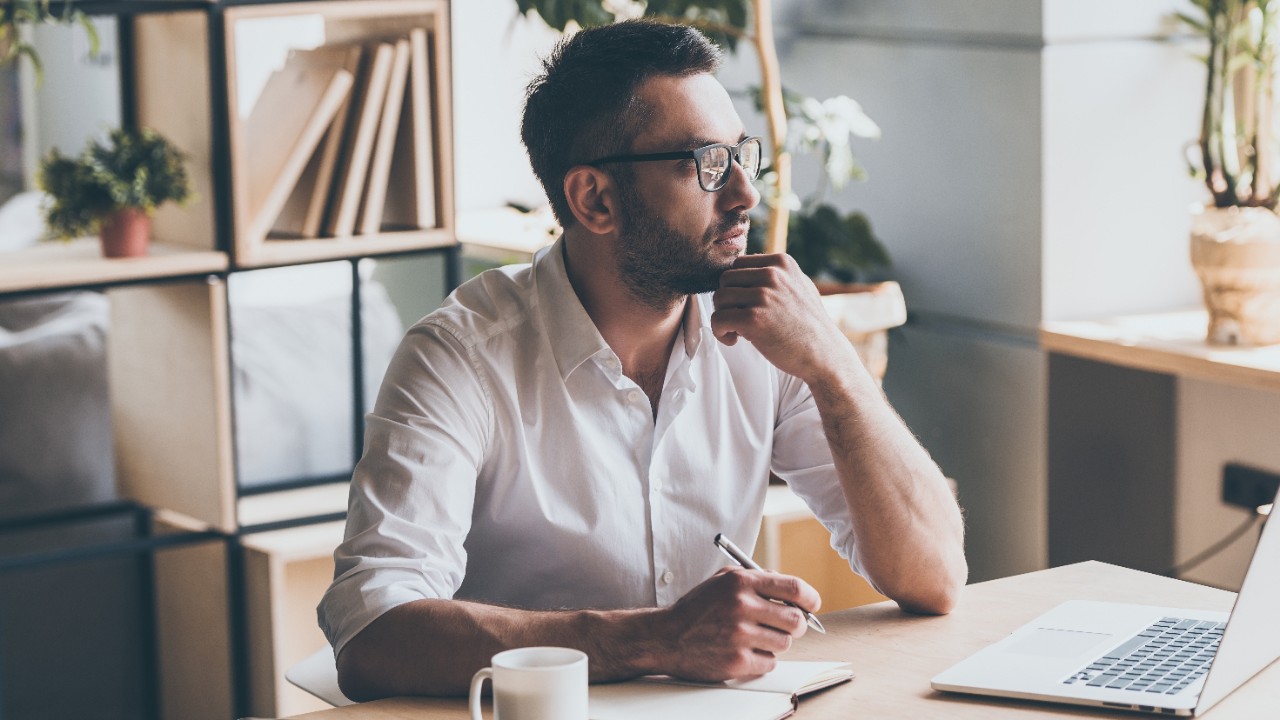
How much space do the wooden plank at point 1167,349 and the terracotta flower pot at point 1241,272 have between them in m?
0.04

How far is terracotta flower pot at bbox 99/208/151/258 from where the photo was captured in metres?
2.57

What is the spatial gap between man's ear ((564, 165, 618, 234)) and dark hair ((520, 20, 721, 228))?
0.8 inches

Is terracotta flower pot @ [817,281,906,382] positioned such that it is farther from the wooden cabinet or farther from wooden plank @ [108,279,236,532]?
wooden plank @ [108,279,236,532]

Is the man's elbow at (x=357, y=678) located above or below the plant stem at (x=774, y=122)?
below

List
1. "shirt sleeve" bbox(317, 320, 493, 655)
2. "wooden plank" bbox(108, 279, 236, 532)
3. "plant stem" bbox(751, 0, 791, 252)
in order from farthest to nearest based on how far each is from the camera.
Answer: "plant stem" bbox(751, 0, 791, 252)
"wooden plank" bbox(108, 279, 236, 532)
"shirt sleeve" bbox(317, 320, 493, 655)

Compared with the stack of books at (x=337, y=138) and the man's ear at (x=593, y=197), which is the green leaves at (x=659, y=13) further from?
the man's ear at (x=593, y=197)

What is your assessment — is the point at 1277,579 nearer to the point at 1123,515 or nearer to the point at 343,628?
the point at 343,628

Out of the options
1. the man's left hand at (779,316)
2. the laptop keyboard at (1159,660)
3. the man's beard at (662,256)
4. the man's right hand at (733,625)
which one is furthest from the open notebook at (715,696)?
the man's beard at (662,256)

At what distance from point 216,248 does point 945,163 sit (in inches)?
58.2

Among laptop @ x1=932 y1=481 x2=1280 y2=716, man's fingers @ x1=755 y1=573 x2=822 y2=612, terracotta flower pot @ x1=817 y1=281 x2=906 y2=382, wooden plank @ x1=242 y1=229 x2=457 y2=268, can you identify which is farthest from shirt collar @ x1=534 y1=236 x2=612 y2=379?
terracotta flower pot @ x1=817 y1=281 x2=906 y2=382

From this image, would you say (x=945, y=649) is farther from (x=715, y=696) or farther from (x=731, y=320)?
(x=731, y=320)

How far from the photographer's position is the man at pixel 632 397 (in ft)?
5.37

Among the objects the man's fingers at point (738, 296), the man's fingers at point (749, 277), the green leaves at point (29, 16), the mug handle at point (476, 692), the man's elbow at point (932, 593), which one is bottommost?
the man's elbow at point (932, 593)

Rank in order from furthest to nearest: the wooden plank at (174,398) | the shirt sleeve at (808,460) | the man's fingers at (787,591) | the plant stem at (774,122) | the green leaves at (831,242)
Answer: the green leaves at (831,242), the plant stem at (774,122), the wooden plank at (174,398), the shirt sleeve at (808,460), the man's fingers at (787,591)
